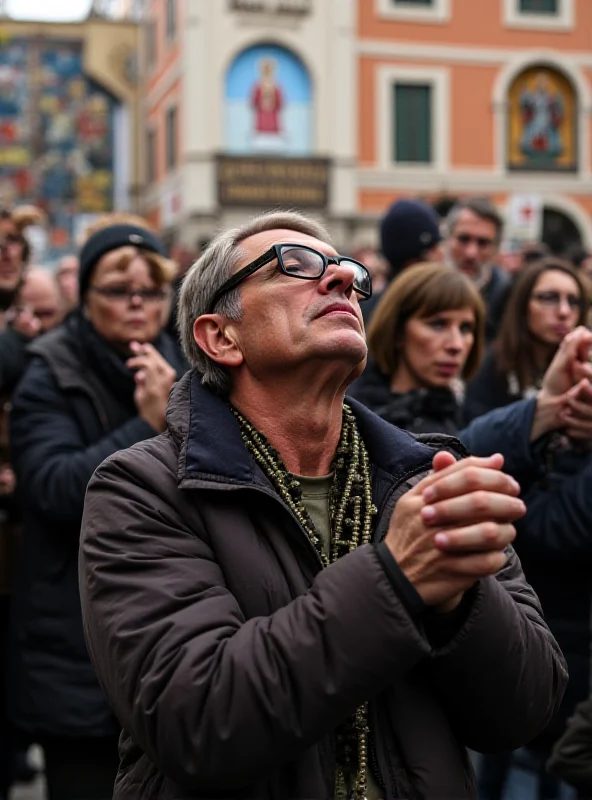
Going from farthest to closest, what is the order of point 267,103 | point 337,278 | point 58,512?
1. point 267,103
2. point 58,512
3. point 337,278

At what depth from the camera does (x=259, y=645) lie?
5.93 ft

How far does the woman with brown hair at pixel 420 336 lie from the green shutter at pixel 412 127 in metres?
23.4

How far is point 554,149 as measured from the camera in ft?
91.7

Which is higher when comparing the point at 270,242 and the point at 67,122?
the point at 67,122

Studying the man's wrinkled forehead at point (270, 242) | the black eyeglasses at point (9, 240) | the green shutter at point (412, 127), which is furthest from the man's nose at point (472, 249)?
the green shutter at point (412, 127)

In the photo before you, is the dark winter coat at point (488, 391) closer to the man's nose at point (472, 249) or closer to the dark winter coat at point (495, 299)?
the dark winter coat at point (495, 299)

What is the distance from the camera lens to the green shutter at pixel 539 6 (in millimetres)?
27828

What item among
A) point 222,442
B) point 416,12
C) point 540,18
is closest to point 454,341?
point 222,442

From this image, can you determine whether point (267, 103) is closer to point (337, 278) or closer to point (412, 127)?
point (412, 127)

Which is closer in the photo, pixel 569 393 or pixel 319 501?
pixel 319 501

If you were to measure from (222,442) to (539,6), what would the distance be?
2838 centimetres

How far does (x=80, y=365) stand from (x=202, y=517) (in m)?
1.83

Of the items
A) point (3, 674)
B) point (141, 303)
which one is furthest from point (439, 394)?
point (3, 674)

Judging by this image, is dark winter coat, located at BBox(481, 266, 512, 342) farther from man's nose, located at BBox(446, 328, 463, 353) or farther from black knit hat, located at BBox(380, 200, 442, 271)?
man's nose, located at BBox(446, 328, 463, 353)
